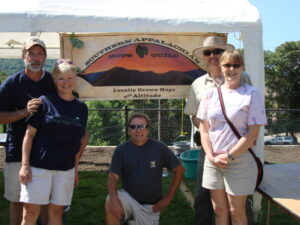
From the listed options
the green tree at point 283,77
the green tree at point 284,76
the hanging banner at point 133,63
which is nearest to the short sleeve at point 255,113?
the hanging banner at point 133,63

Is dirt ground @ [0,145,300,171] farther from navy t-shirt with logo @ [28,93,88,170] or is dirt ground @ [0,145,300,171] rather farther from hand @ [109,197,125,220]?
navy t-shirt with logo @ [28,93,88,170]

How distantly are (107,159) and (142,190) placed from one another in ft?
15.3

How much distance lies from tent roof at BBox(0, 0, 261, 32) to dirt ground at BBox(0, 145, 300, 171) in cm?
402

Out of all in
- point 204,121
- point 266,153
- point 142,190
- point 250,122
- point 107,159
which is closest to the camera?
point 250,122

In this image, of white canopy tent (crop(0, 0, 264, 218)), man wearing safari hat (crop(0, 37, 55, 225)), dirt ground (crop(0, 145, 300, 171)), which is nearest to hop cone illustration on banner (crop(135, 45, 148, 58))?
white canopy tent (crop(0, 0, 264, 218))

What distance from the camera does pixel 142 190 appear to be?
3305mm

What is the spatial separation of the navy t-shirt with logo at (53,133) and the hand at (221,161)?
1.06 meters

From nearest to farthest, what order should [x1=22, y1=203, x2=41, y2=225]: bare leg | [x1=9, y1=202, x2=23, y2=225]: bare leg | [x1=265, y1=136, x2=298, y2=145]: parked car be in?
[x1=22, y1=203, x2=41, y2=225]: bare leg
[x1=9, y1=202, x2=23, y2=225]: bare leg
[x1=265, y1=136, x2=298, y2=145]: parked car

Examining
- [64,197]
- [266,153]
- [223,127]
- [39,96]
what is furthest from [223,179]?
[266,153]

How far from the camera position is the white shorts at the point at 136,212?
324 centimetres

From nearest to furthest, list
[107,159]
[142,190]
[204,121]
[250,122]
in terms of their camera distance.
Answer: [250,122]
[204,121]
[142,190]
[107,159]

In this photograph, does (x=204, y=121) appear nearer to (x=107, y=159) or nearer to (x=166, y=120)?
(x=107, y=159)

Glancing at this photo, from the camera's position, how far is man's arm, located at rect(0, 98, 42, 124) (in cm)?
275

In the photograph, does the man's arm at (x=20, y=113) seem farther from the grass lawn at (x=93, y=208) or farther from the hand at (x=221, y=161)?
the grass lawn at (x=93, y=208)
